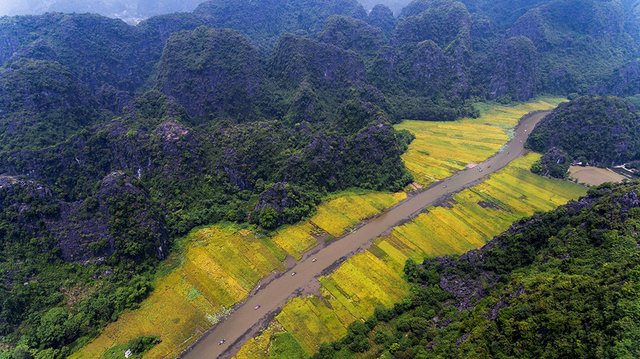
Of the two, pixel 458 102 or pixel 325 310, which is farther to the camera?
pixel 458 102

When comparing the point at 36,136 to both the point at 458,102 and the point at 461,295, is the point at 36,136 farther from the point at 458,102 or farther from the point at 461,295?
the point at 458,102

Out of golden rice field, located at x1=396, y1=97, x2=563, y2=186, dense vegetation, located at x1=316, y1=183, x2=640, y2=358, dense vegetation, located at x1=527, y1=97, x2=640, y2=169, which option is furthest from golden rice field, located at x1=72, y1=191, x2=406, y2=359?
dense vegetation, located at x1=527, y1=97, x2=640, y2=169

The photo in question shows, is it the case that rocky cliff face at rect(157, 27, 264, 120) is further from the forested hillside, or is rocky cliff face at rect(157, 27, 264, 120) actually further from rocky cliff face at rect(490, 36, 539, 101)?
rocky cliff face at rect(490, 36, 539, 101)

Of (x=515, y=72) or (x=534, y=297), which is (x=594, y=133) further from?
(x=534, y=297)

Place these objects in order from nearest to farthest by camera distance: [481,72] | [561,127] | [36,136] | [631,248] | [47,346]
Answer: [631,248] < [47,346] < [36,136] < [561,127] < [481,72]

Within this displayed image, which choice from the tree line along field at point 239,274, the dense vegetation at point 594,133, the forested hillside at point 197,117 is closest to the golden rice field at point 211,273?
the tree line along field at point 239,274

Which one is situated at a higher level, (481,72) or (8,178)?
(481,72)

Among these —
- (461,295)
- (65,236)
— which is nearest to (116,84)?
(65,236)
